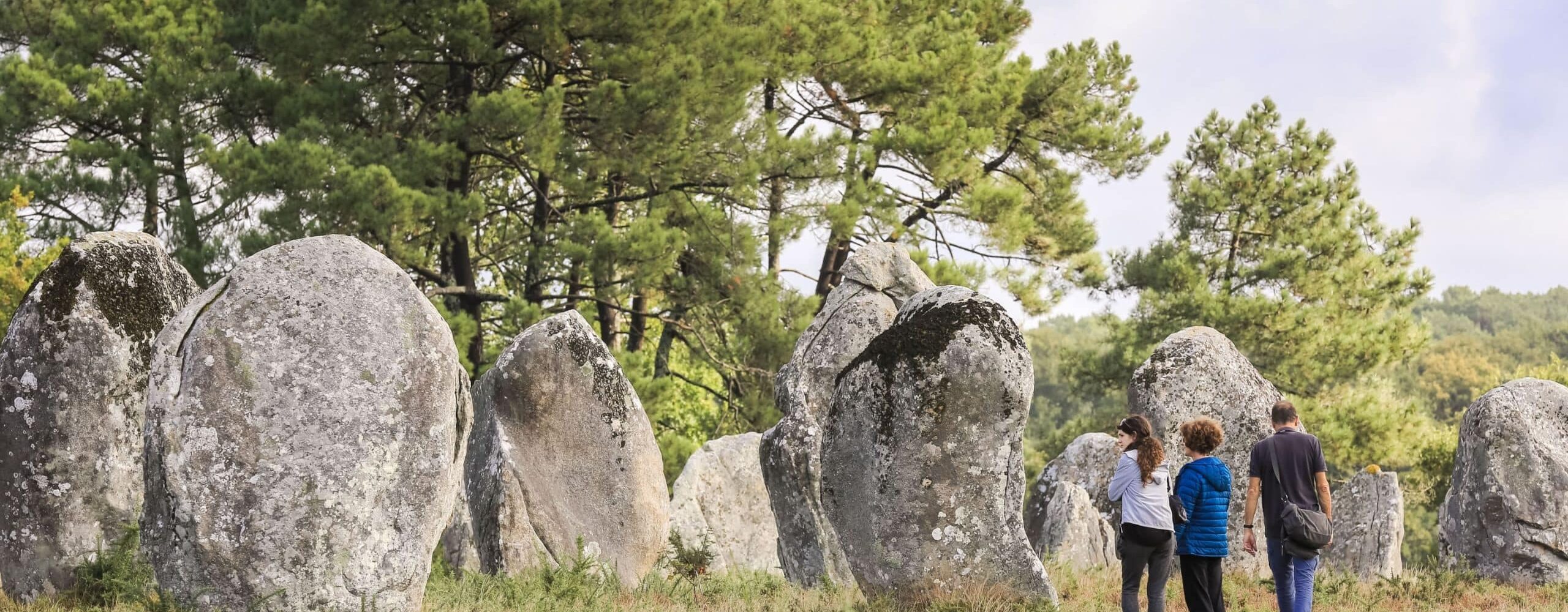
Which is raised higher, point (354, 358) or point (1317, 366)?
point (1317, 366)

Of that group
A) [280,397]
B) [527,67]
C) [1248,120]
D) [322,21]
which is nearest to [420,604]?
[280,397]

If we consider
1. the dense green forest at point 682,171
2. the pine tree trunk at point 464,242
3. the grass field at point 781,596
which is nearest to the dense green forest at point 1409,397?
the dense green forest at point 682,171

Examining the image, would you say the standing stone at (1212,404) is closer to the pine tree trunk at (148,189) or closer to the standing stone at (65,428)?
the standing stone at (65,428)

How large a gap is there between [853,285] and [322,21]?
1182 cm

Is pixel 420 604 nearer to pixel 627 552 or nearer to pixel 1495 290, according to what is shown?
pixel 627 552

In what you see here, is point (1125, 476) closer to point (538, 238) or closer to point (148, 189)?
point (538, 238)

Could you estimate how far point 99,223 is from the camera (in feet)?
73.7

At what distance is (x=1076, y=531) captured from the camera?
563 inches

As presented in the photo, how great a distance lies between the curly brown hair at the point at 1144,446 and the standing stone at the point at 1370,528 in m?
8.27

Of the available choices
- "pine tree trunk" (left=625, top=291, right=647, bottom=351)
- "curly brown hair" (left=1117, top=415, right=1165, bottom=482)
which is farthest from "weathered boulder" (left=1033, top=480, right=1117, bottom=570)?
"pine tree trunk" (left=625, top=291, right=647, bottom=351)

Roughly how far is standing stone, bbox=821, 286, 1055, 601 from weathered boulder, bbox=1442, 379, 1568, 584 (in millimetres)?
7575

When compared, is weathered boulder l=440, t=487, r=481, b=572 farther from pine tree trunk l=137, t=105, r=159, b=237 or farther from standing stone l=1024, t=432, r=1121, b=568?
pine tree trunk l=137, t=105, r=159, b=237

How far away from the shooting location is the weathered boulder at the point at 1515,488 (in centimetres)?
1291

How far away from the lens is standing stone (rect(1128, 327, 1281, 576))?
12062 mm
